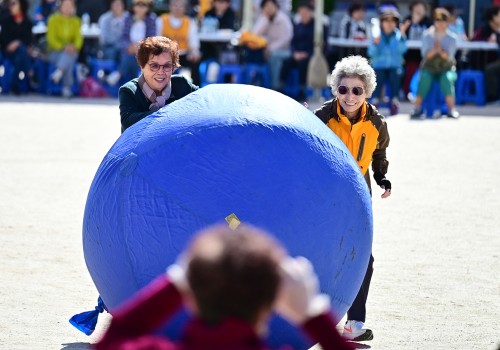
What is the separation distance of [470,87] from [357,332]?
51.6ft

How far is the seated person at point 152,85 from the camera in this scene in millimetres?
6465

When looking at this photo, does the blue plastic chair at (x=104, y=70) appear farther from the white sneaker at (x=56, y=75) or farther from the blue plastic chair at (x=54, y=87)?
the white sneaker at (x=56, y=75)

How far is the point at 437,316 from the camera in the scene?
7086 mm

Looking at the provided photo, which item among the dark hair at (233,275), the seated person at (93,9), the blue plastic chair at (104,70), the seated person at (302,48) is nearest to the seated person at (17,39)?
the blue plastic chair at (104,70)

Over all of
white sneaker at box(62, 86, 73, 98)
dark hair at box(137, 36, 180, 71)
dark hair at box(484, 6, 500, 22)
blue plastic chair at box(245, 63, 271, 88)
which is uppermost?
dark hair at box(137, 36, 180, 71)

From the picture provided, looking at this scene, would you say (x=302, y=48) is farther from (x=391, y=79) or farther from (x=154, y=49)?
(x=154, y=49)

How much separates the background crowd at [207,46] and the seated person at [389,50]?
0.06 ft

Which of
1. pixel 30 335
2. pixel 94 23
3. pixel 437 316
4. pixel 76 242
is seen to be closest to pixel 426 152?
pixel 76 242

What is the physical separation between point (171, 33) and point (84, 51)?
2716mm

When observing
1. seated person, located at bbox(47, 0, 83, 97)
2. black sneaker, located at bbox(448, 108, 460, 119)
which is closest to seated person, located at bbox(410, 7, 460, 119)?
black sneaker, located at bbox(448, 108, 460, 119)

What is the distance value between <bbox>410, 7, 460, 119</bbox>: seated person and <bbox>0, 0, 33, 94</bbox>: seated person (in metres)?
7.26

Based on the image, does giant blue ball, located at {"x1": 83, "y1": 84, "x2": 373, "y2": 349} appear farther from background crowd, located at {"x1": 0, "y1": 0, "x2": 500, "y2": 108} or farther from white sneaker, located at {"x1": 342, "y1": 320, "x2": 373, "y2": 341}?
background crowd, located at {"x1": 0, "y1": 0, "x2": 500, "y2": 108}

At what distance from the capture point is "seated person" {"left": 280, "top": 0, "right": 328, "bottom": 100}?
68.8 feet

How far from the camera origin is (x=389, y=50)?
65.2 feet
